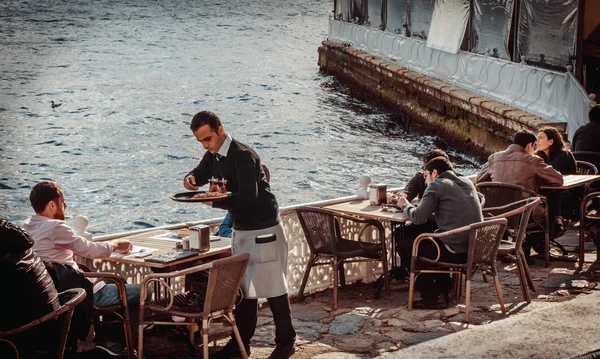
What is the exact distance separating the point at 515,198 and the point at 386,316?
6.11 ft

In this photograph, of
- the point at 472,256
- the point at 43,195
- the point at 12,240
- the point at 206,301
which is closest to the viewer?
the point at 12,240

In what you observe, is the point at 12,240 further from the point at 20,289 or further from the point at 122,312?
the point at 122,312

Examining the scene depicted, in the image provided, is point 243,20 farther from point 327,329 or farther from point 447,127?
point 327,329

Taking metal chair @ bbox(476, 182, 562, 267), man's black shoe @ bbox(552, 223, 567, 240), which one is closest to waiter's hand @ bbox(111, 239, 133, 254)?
metal chair @ bbox(476, 182, 562, 267)

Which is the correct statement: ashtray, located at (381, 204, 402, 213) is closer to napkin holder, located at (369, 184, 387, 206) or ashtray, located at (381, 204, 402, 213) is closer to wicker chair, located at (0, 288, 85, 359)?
napkin holder, located at (369, 184, 387, 206)

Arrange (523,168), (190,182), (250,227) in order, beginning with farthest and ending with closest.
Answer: (523,168), (190,182), (250,227)

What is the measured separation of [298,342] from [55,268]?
1.81 metres

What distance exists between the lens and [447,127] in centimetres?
2234

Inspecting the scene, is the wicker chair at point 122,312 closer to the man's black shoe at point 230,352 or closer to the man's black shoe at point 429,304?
the man's black shoe at point 230,352

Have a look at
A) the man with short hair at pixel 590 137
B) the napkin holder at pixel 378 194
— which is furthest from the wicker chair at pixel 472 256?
the man with short hair at pixel 590 137

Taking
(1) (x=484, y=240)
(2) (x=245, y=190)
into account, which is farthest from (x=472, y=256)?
(2) (x=245, y=190)

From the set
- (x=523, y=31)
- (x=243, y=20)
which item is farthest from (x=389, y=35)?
(x=243, y=20)

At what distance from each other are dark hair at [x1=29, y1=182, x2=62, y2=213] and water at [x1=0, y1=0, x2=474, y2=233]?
1424cm

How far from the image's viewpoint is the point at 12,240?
4.64 meters
